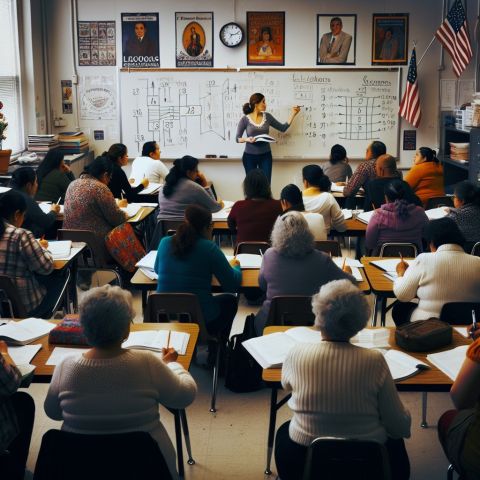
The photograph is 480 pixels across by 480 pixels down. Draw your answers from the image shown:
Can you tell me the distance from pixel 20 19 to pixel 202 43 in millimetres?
2264

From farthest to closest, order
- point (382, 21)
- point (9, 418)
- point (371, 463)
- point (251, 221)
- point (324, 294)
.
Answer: point (382, 21), point (251, 221), point (9, 418), point (324, 294), point (371, 463)

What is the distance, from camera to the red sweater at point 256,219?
18.4 ft

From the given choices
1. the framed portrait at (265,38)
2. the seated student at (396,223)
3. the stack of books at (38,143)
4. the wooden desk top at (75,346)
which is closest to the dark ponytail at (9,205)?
the wooden desk top at (75,346)

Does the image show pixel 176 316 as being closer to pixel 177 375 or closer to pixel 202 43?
pixel 177 375

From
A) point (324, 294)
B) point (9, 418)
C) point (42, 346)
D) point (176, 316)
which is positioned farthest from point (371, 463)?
point (176, 316)

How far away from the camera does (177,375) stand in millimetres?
2797

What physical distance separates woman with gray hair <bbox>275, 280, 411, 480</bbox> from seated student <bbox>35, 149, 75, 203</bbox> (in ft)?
15.8

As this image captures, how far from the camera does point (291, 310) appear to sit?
3.92m

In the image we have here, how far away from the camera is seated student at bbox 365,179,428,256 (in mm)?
5594

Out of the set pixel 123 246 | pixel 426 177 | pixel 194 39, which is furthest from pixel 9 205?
pixel 194 39

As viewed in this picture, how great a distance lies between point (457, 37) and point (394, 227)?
13.8ft

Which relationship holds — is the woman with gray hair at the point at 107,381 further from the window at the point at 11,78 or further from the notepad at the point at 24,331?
the window at the point at 11,78

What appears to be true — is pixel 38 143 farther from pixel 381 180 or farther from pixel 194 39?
pixel 381 180

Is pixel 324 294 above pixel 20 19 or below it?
below
